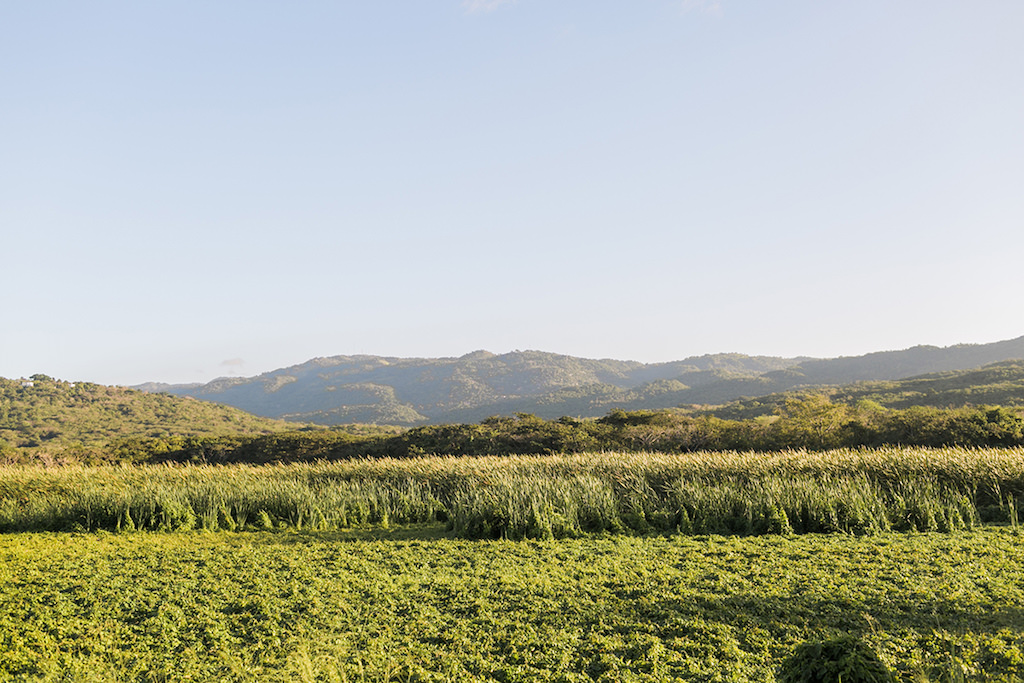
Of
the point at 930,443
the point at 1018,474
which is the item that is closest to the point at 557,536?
the point at 1018,474

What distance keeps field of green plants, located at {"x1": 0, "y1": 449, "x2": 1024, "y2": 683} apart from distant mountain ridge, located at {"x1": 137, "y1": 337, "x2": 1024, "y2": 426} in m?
56.5

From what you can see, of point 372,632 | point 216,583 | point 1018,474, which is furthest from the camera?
point 1018,474

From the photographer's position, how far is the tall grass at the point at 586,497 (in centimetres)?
888

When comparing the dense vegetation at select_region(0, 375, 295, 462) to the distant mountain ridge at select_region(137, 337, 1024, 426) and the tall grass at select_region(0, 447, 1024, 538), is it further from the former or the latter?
the tall grass at select_region(0, 447, 1024, 538)

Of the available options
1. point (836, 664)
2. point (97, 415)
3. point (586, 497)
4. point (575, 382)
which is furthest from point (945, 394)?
point (575, 382)

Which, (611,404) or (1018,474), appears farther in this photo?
(611,404)

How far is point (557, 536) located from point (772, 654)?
4.71 meters

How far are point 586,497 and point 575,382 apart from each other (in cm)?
15706

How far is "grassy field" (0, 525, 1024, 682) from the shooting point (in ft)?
14.0

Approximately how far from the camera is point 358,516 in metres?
10.9

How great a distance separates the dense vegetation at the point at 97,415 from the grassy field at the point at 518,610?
168ft

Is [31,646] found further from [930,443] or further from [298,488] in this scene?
[930,443]

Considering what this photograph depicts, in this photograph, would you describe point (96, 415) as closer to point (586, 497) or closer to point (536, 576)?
point (586, 497)

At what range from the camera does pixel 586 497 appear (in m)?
10.1
